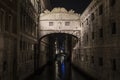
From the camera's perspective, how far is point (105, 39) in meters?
18.6

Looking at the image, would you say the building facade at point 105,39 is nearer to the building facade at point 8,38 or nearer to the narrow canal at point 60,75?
the narrow canal at point 60,75

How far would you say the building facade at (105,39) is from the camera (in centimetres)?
1597

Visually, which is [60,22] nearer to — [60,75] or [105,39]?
[60,75]

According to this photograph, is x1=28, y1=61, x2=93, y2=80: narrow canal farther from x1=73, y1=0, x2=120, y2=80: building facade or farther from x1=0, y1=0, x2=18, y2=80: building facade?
x1=0, y1=0, x2=18, y2=80: building facade

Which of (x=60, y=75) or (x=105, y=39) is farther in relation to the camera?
(x=60, y=75)

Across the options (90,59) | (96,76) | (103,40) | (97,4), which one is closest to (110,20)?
(103,40)


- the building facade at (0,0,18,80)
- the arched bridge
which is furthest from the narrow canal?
the building facade at (0,0,18,80)

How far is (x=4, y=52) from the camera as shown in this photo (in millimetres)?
15023

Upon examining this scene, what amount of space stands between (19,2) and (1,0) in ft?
17.0

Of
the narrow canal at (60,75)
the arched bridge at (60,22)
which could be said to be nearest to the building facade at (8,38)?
the narrow canal at (60,75)

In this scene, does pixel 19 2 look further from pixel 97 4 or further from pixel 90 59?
pixel 90 59

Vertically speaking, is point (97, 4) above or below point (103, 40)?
above

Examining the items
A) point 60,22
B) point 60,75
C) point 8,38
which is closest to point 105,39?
point 8,38

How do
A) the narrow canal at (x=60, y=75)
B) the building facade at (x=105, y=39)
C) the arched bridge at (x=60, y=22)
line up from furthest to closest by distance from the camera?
the arched bridge at (x=60, y=22)
the narrow canal at (x=60, y=75)
the building facade at (x=105, y=39)
